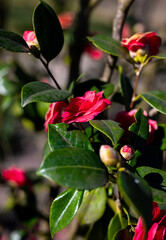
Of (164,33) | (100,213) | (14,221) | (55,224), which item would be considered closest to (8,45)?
(55,224)

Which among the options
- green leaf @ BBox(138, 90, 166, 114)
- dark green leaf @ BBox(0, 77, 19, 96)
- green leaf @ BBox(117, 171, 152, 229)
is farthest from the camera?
dark green leaf @ BBox(0, 77, 19, 96)

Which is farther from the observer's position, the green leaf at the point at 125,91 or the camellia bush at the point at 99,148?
the green leaf at the point at 125,91

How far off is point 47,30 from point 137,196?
36cm

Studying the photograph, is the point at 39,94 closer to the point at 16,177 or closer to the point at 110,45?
the point at 110,45

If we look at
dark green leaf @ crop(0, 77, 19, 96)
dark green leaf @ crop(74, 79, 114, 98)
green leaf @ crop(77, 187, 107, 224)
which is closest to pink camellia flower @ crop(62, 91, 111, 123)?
dark green leaf @ crop(74, 79, 114, 98)

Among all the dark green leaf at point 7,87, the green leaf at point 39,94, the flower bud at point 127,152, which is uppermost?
the green leaf at point 39,94

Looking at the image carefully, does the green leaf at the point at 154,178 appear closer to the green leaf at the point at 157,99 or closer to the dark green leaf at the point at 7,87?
the green leaf at the point at 157,99

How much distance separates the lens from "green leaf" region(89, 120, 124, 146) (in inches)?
18.0

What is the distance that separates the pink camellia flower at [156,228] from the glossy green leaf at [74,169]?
0.10 meters

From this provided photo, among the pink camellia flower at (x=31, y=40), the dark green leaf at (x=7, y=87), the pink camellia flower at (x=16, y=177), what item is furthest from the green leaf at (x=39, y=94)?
the pink camellia flower at (x=16, y=177)

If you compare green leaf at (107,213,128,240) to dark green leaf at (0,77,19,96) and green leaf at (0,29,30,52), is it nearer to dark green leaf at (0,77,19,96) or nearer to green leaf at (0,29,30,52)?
green leaf at (0,29,30,52)

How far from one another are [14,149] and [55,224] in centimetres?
292

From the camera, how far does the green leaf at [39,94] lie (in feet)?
1.40

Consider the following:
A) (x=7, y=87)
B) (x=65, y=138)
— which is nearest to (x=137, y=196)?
(x=65, y=138)
